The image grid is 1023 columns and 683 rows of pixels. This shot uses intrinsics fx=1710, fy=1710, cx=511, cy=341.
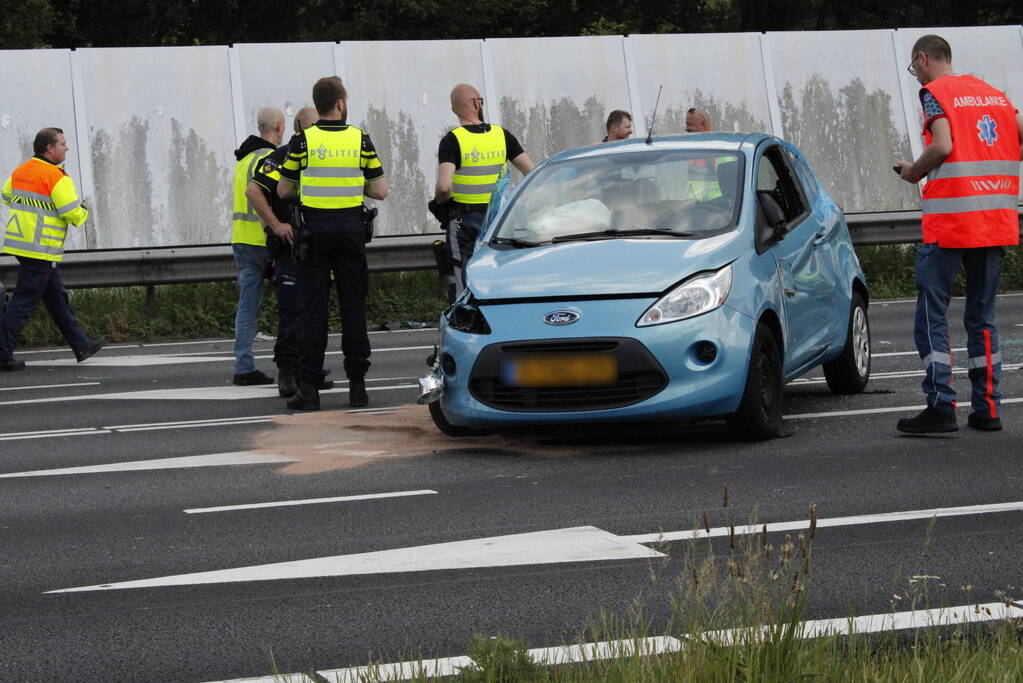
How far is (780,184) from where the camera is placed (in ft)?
33.3

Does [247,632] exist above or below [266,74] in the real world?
below

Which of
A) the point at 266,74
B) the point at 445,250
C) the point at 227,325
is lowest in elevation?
the point at 227,325

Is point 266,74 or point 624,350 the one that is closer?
point 624,350

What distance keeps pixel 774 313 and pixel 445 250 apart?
3.26 metres

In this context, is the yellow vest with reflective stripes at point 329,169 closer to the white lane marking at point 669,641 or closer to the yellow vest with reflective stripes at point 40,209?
the yellow vest with reflective stripes at point 40,209

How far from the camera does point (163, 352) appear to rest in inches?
607

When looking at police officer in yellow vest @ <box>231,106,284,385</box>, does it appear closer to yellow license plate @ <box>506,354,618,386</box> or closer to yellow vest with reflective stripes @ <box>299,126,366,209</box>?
yellow vest with reflective stripes @ <box>299,126,366,209</box>

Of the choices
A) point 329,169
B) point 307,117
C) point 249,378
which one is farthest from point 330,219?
point 249,378

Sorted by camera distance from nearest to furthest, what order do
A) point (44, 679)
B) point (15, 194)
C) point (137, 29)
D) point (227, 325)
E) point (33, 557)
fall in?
1. point (44, 679)
2. point (33, 557)
3. point (15, 194)
4. point (227, 325)
5. point (137, 29)

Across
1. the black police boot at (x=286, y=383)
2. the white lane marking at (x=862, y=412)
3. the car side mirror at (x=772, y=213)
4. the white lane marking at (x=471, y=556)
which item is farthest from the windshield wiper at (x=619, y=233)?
the black police boot at (x=286, y=383)

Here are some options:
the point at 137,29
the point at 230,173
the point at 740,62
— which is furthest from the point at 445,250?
the point at 137,29

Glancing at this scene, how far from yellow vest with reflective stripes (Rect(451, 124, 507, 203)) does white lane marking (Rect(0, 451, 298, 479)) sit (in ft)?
10.1

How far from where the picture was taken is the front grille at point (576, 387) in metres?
8.37

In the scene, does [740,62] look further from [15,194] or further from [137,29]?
[137,29]
